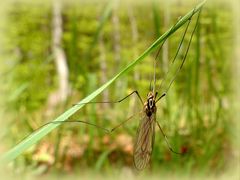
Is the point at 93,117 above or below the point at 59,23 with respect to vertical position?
below

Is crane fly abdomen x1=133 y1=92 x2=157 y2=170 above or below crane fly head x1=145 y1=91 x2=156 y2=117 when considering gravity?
below

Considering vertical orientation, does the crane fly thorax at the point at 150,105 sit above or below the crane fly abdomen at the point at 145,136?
above

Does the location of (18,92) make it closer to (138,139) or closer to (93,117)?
(93,117)

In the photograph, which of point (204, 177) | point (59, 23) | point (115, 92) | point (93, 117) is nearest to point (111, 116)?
point (115, 92)

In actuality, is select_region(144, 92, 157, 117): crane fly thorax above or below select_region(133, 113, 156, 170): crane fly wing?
above

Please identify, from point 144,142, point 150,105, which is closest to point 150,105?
point 150,105
